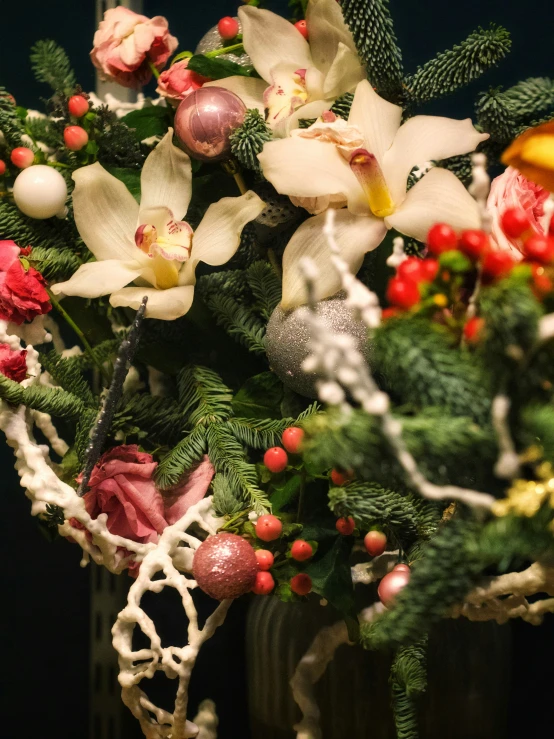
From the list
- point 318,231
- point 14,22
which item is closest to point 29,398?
point 318,231

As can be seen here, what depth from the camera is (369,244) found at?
A: 0.53 metres

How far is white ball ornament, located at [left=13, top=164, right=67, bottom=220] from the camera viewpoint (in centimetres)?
61

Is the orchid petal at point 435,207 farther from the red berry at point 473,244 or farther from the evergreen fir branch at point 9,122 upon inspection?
the evergreen fir branch at point 9,122

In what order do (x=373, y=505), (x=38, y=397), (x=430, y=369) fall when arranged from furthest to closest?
(x=38, y=397), (x=373, y=505), (x=430, y=369)

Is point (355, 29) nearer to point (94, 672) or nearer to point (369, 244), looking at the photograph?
point (369, 244)

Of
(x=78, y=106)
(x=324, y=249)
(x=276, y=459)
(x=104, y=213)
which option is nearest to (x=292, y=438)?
(x=276, y=459)

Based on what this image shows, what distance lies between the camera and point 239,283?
636mm

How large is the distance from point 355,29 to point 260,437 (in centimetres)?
30

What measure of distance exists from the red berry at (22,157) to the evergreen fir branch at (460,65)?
304 millimetres

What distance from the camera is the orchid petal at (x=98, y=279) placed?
573mm

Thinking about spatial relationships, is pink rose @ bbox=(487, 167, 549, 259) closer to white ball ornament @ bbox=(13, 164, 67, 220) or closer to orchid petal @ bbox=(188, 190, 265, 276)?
orchid petal @ bbox=(188, 190, 265, 276)

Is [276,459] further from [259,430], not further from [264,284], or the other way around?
[264,284]

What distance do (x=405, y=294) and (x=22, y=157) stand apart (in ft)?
1.30

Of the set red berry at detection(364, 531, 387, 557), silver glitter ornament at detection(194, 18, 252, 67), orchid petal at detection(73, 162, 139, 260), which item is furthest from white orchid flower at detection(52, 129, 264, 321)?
red berry at detection(364, 531, 387, 557)
